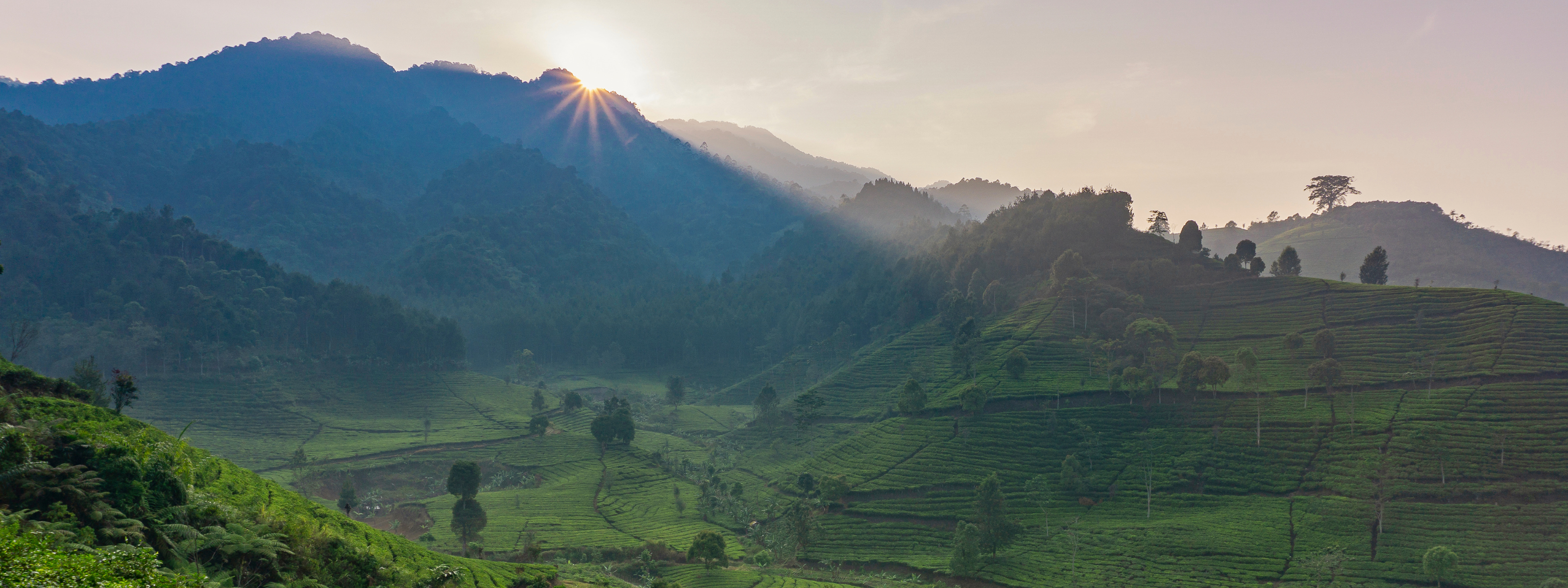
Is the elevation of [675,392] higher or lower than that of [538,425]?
higher

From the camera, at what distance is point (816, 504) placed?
73.4 metres

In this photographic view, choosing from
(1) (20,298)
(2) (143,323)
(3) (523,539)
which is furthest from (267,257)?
(3) (523,539)

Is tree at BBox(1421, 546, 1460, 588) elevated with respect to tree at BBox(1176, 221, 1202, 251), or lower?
lower

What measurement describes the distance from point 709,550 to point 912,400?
1434 inches

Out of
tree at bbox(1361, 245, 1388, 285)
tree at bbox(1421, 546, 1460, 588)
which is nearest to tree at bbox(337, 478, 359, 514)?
tree at bbox(1421, 546, 1460, 588)

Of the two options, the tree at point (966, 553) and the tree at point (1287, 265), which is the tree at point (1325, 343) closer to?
the tree at point (1287, 265)

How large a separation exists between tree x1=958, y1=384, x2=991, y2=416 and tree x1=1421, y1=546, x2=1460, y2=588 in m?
38.6

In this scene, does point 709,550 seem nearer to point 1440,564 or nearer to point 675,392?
point 1440,564

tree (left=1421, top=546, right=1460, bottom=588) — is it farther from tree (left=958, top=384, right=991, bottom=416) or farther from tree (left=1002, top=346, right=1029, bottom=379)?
tree (left=1002, top=346, right=1029, bottom=379)

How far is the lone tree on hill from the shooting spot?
2370 inches

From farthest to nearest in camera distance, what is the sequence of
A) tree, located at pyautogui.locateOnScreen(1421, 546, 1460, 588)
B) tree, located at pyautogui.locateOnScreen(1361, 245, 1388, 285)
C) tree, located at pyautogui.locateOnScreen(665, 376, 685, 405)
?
1. tree, located at pyautogui.locateOnScreen(665, 376, 685, 405)
2. tree, located at pyautogui.locateOnScreen(1361, 245, 1388, 285)
3. tree, located at pyautogui.locateOnScreen(1421, 546, 1460, 588)

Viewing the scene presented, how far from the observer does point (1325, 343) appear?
76.1 metres

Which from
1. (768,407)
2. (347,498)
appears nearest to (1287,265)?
(768,407)

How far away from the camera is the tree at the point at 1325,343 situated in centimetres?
7612
